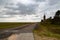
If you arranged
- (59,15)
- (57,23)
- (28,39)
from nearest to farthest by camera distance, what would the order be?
1. (28,39)
2. (57,23)
3. (59,15)

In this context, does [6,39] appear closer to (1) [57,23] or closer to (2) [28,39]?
(2) [28,39]

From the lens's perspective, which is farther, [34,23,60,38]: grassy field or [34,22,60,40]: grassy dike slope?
[34,23,60,38]: grassy field

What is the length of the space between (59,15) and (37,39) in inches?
2518

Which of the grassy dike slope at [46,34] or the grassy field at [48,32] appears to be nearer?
the grassy dike slope at [46,34]

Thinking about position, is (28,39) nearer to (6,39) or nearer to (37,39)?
(37,39)

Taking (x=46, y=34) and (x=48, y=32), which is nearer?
(x=46, y=34)

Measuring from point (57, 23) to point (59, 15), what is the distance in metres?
12.6

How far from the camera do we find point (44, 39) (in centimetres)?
2456

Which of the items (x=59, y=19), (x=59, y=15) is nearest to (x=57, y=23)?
(x=59, y=19)

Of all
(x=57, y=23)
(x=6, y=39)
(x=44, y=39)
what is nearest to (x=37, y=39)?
(x=44, y=39)

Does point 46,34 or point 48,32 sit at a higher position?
point 46,34

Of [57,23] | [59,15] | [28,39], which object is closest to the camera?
[28,39]

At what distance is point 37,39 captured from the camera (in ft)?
80.6

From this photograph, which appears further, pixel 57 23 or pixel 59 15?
pixel 59 15
